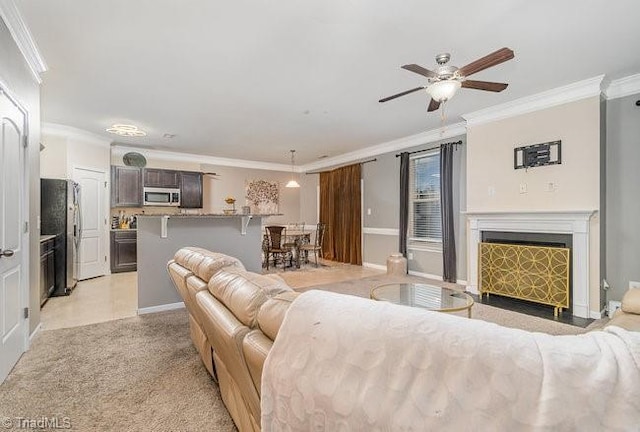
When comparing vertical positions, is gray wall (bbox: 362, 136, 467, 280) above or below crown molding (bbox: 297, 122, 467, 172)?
below

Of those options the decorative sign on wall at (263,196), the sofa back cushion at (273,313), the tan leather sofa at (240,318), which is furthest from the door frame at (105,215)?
the sofa back cushion at (273,313)

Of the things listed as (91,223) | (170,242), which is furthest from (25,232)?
(91,223)

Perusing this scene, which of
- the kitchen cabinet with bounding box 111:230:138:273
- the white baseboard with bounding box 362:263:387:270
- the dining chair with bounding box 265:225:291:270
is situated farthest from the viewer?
the white baseboard with bounding box 362:263:387:270

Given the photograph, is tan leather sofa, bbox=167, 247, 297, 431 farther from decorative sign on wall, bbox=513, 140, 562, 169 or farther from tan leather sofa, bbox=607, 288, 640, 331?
decorative sign on wall, bbox=513, 140, 562, 169

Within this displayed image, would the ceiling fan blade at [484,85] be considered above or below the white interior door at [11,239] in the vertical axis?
above

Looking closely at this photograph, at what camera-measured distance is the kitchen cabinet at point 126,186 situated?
6.29 m

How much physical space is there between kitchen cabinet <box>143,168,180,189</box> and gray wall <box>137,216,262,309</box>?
3411 mm

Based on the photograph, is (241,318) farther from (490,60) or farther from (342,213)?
(342,213)

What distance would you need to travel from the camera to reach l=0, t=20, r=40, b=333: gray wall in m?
2.42

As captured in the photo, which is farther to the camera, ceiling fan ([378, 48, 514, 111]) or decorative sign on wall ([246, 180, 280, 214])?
decorative sign on wall ([246, 180, 280, 214])

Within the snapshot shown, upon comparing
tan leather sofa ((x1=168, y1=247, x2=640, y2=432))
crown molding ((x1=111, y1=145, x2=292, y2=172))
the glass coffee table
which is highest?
crown molding ((x1=111, y1=145, x2=292, y2=172))

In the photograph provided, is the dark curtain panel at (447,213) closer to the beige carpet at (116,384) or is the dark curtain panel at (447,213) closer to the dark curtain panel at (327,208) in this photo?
the dark curtain panel at (327,208)

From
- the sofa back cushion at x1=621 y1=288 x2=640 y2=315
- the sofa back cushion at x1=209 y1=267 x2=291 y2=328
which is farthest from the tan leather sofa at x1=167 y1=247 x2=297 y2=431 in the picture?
the sofa back cushion at x1=621 y1=288 x2=640 y2=315

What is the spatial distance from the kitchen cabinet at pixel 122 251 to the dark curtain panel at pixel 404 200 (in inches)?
208
